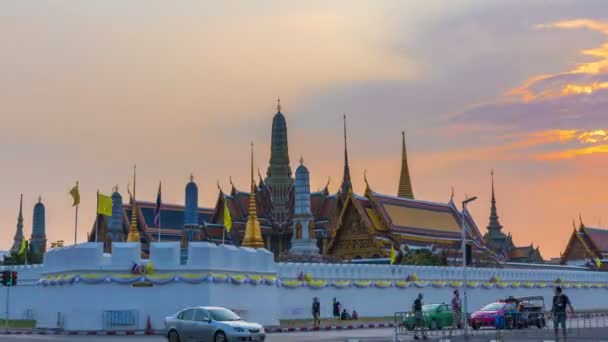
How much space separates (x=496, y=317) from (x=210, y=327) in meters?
13.9

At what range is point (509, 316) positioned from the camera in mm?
39125

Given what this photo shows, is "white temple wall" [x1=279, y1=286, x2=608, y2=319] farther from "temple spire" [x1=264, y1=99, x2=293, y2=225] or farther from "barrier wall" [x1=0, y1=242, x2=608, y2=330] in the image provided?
"temple spire" [x1=264, y1=99, x2=293, y2=225]

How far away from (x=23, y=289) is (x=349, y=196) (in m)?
31.4

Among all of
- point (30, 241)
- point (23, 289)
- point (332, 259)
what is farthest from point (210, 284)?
point (30, 241)

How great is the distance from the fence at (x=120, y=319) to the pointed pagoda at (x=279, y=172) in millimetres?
52471

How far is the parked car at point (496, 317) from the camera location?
38.9 metres

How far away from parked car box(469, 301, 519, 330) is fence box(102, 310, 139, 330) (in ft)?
43.2

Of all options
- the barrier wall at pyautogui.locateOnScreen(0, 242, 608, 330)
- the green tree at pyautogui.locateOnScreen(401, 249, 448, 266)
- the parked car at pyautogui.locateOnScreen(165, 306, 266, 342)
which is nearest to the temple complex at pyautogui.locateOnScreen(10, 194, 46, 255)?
the green tree at pyautogui.locateOnScreen(401, 249, 448, 266)

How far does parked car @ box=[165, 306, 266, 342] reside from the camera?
28.2 metres

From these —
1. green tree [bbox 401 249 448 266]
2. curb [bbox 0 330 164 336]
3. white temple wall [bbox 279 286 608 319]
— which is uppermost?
green tree [bbox 401 249 448 266]

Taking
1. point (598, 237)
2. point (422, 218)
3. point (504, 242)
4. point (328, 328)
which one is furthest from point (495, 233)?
point (328, 328)

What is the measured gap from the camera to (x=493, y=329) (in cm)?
3912

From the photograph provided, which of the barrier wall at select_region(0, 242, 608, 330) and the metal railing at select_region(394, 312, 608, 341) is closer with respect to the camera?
the metal railing at select_region(394, 312, 608, 341)

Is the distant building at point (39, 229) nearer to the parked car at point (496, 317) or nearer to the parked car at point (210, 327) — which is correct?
the parked car at point (496, 317)
